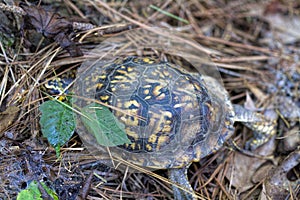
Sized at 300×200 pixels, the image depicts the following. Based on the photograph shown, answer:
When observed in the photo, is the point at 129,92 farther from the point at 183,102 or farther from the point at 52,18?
the point at 52,18

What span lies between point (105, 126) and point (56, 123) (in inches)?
11.9

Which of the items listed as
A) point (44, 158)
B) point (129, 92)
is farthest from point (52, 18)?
point (44, 158)

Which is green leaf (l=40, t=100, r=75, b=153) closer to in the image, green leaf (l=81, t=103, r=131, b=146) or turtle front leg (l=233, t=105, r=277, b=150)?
green leaf (l=81, t=103, r=131, b=146)

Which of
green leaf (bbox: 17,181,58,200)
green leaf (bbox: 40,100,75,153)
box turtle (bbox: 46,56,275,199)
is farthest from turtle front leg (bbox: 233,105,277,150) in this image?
green leaf (bbox: 17,181,58,200)

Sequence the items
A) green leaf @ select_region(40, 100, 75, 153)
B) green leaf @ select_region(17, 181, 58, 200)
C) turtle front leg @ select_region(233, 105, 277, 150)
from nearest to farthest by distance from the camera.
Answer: green leaf @ select_region(17, 181, 58, 200) → green leaf @ select_region(40, 100, 75, 153) → turtle front leg @ select_region(233, 105, 277, 150)

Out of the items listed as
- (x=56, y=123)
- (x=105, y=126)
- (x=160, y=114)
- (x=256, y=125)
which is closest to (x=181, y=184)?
(x=160, y=114)

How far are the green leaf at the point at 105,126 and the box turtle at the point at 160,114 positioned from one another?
0.27 feet

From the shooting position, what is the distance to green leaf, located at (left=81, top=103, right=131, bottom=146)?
214 cm

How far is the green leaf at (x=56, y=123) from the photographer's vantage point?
207cm

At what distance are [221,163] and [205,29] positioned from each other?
1.41 m

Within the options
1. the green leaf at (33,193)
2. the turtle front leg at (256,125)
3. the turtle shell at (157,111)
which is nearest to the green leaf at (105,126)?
the turtle shell at (157,111)

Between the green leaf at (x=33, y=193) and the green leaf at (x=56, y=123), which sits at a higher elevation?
the green leaf at (x=56, y=123)

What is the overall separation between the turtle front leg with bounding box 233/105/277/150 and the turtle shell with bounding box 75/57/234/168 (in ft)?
0.80

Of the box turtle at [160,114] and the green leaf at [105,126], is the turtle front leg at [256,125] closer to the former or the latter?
the box turtle at [160,114]
